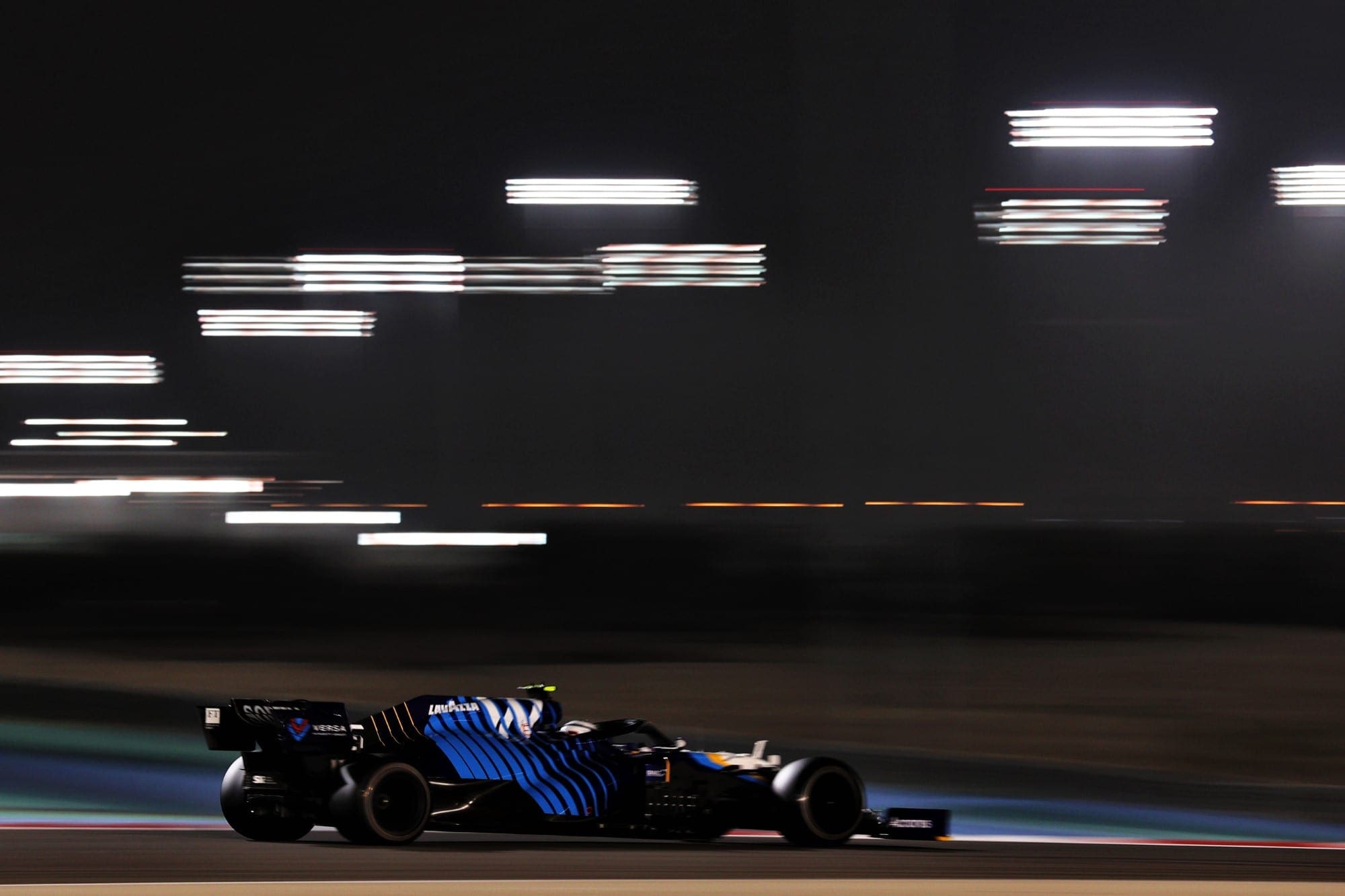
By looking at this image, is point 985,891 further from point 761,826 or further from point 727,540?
point 727,540

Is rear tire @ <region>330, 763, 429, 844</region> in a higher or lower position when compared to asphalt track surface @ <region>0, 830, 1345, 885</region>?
higher

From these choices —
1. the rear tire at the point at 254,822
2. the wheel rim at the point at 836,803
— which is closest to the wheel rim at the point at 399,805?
the rear tire at the point at 254,822

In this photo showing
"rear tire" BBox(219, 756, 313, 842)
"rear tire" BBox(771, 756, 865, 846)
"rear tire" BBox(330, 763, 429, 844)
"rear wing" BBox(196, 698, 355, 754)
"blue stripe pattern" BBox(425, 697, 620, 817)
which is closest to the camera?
"rear tire" BBox(330, 763, 429, 844)

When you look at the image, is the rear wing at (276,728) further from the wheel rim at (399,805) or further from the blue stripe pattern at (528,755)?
the blue stripe pattern at (528,755)

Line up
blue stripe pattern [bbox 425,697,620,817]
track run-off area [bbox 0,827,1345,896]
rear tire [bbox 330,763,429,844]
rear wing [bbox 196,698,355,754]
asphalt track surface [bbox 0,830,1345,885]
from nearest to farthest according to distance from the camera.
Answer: track run-off area [bbox 0,827,1345,896] → asphalt track surface [bbox 0,830,1345,885] → rear tire [bbox 330,763,429,844] → rear wing [bbox 196,698,355,754] → blue stripe pattern [bbox 425,697,620,817]

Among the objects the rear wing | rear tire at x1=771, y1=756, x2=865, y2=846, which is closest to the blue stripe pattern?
the rear wing

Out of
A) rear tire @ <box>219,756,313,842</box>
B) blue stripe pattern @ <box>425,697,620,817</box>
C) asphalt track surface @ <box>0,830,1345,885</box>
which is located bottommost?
asphalt track surface @ <box>0,830,1345,885</box>

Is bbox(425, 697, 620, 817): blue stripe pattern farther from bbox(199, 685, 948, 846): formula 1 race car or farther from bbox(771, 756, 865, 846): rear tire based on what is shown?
bbox(771, 756, 865, 846): rear tire

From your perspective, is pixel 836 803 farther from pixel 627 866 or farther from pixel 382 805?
pixel 382 805

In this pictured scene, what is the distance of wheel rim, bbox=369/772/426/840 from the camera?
306 inches

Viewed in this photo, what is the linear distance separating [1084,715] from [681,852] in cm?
1333

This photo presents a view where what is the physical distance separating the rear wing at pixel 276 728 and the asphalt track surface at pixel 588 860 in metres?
0.47

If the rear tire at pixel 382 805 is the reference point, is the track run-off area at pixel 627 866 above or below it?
below

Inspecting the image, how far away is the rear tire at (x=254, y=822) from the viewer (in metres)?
7.93
